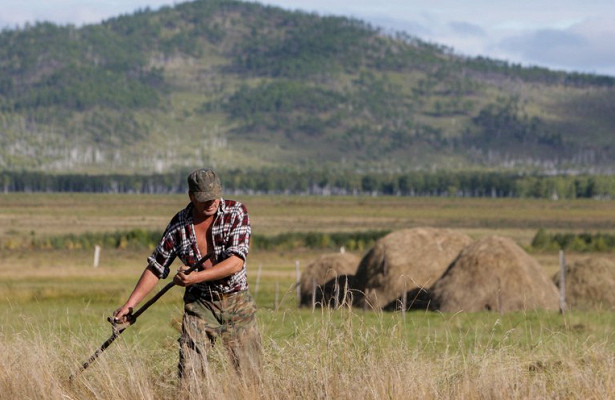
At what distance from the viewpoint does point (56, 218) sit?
115562 millimetres

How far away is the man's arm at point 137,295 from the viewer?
27.3 feet

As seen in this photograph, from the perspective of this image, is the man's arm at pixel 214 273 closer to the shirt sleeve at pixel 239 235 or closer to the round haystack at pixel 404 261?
the shirt sleeve at pixel 239 235

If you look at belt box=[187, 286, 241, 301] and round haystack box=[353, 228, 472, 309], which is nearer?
belt box=[187, 286, 241, 301]

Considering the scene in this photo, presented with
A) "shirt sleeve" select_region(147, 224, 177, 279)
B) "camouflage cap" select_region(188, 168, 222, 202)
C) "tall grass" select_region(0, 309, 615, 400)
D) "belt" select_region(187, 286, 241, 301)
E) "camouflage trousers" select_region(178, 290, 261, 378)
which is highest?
"camouflage cap" select_region(188, 168, 222, 202)

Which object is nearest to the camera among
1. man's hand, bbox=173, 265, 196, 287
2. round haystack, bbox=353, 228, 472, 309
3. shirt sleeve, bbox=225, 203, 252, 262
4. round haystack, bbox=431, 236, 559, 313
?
man's hand, bbox=173, 265, 196, 287

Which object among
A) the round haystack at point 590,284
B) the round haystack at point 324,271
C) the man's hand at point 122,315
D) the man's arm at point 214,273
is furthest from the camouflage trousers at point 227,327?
the round haystack at point 324,271

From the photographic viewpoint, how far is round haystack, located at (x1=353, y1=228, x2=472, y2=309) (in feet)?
79.6

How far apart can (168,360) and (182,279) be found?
1566mm

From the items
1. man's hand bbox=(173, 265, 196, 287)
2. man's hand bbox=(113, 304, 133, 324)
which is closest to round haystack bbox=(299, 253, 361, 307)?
man's hand bbox=(113, 304, 133, 324)

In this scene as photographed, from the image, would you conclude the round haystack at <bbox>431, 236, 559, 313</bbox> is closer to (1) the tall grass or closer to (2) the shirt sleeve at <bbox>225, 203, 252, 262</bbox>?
(1) the tall grass

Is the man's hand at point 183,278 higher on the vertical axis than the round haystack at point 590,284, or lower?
Result: higher

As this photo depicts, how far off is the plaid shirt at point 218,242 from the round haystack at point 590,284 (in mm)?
16933

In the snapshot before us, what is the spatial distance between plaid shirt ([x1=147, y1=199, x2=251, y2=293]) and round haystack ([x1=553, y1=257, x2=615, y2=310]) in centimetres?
1693

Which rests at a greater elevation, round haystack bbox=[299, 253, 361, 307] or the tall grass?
the tall grass
